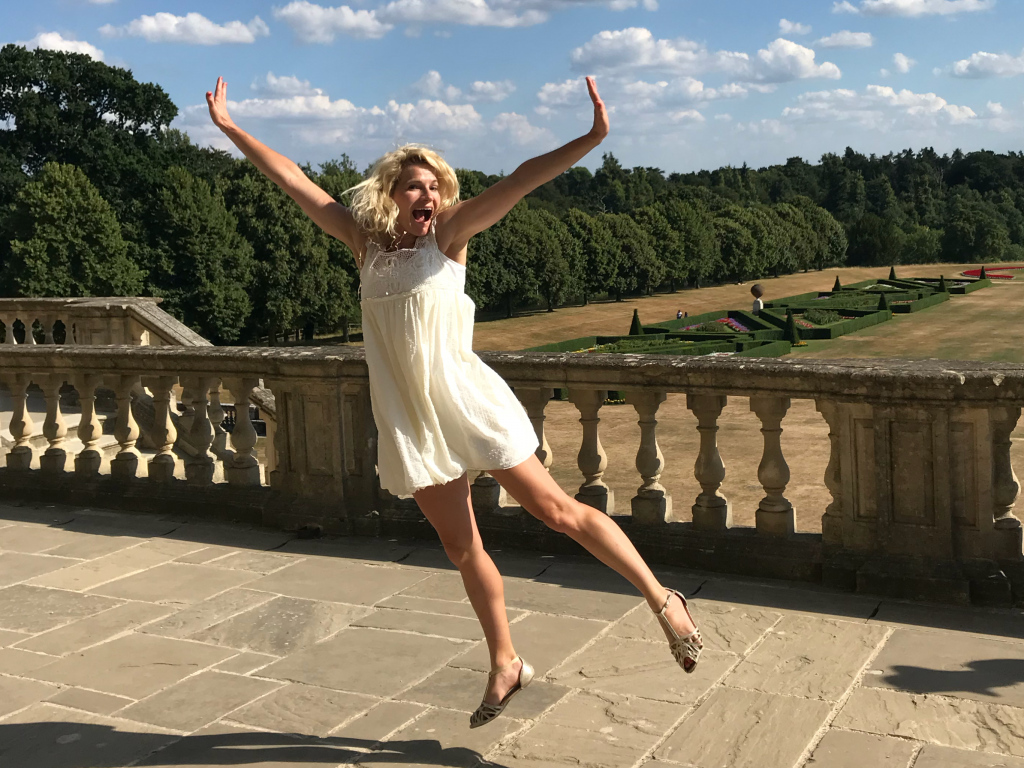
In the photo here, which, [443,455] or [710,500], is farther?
[710,500]

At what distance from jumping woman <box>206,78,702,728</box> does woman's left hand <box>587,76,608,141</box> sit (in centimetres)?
32

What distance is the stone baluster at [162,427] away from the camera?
6609 millimetres

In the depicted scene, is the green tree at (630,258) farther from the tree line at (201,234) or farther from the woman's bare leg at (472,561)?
the woman's bare leg at (472,561)

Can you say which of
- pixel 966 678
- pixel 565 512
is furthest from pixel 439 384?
pixel 966 678

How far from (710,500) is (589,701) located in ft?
5.79

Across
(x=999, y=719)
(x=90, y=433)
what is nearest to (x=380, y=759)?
(x=999, y=719)

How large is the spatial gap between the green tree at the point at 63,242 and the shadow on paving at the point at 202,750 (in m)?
34.3

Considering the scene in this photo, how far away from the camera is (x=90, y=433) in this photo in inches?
273

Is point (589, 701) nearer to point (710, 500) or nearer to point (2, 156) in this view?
Result: point (710, 500)

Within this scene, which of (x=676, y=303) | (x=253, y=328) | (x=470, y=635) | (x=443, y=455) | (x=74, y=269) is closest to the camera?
(x=443, y=455)

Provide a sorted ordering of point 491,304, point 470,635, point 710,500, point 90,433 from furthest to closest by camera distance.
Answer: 1. point 491,304
2. point 90,433
3. point 710,500
4. point 470,635

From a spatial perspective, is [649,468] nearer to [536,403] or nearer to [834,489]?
[536,403]

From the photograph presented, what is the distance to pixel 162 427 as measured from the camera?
22.5 ft

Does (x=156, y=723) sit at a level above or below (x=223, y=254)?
below
